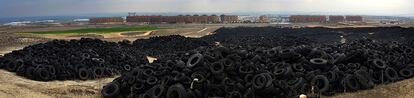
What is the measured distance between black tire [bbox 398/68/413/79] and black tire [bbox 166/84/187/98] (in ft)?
23.7

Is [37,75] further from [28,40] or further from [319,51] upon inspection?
[28,40]

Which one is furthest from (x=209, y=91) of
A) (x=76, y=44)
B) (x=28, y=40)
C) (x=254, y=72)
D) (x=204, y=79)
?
(x=28, y=40)

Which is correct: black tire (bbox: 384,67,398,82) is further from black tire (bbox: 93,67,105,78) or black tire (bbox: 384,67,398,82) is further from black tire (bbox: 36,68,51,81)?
black tire (bbox: 36,68,51,81)

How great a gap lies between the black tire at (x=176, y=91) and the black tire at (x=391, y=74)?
6445mm

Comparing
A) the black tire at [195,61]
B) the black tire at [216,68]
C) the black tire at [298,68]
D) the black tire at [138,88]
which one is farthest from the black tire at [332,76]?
the black tire at [138,88]

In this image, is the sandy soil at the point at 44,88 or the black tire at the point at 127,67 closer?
the sandy soil at the point at 44,88

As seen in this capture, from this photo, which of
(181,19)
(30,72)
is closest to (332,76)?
(30,72)

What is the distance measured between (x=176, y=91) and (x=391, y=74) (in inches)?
276

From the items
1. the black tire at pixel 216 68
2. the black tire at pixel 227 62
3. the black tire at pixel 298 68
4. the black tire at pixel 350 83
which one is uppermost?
the black tire at pixel 227 62

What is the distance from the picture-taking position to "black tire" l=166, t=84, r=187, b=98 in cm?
1483

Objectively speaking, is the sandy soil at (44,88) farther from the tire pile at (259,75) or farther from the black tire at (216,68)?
the black tire at (216,68)

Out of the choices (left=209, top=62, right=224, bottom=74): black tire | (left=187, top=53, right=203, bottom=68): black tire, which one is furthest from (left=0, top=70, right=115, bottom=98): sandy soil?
(left=209, top=62, right=224, bottom=74): black tire

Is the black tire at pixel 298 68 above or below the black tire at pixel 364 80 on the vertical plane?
above

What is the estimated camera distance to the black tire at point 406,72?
667 inches
